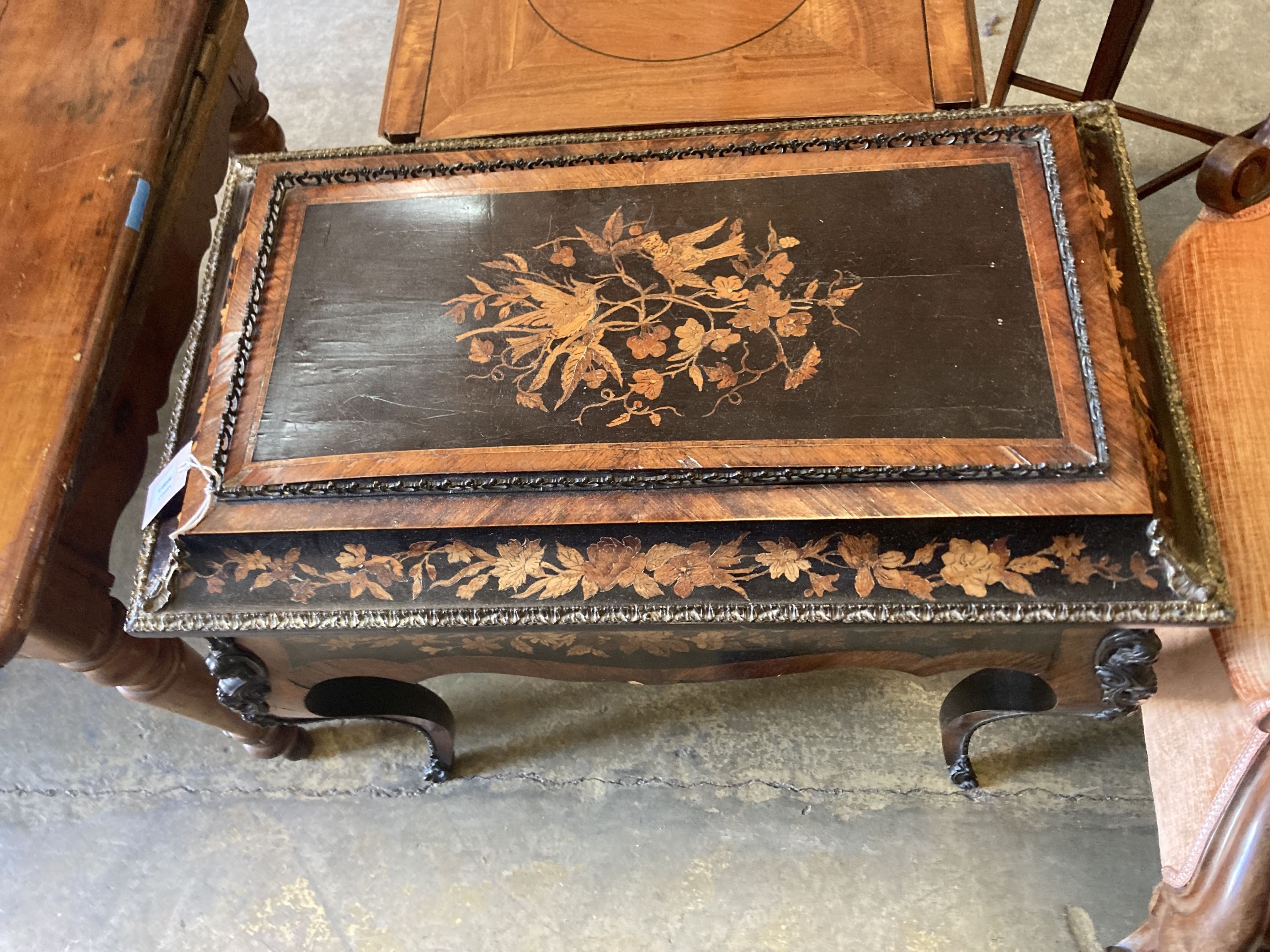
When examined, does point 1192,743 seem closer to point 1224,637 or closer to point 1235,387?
point 1224,637

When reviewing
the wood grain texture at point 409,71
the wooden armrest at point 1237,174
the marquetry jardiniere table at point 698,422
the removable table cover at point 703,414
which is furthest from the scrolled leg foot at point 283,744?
the wooden armrest at point 1237,174

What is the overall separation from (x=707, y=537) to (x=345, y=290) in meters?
0.58

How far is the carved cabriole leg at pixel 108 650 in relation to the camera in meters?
1.08

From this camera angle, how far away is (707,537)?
36.6 inches

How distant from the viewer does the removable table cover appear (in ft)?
2.94

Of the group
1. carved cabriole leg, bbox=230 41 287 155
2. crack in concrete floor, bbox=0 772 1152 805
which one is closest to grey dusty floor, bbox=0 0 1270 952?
crack in concrete floor, bbox=0 772 1152 805

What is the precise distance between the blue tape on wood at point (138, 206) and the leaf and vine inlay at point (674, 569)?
558 millimetres

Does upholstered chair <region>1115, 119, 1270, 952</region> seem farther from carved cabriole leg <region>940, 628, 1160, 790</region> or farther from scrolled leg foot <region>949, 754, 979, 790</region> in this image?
scrolled leg foot <region>949, 754, 979, 790</region>

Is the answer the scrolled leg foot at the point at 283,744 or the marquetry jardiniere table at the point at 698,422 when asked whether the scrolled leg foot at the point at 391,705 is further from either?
the scrolled leg foot at the point at 283,744

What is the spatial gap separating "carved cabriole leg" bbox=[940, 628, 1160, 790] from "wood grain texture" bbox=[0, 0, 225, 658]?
125 centimetres

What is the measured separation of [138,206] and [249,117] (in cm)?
60

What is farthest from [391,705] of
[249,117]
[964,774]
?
[249,117]

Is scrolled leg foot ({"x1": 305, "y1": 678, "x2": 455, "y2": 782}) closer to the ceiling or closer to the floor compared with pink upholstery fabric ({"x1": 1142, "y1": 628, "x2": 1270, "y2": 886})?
closer to the floor

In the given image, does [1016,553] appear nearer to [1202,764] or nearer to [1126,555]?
[1126,555]
